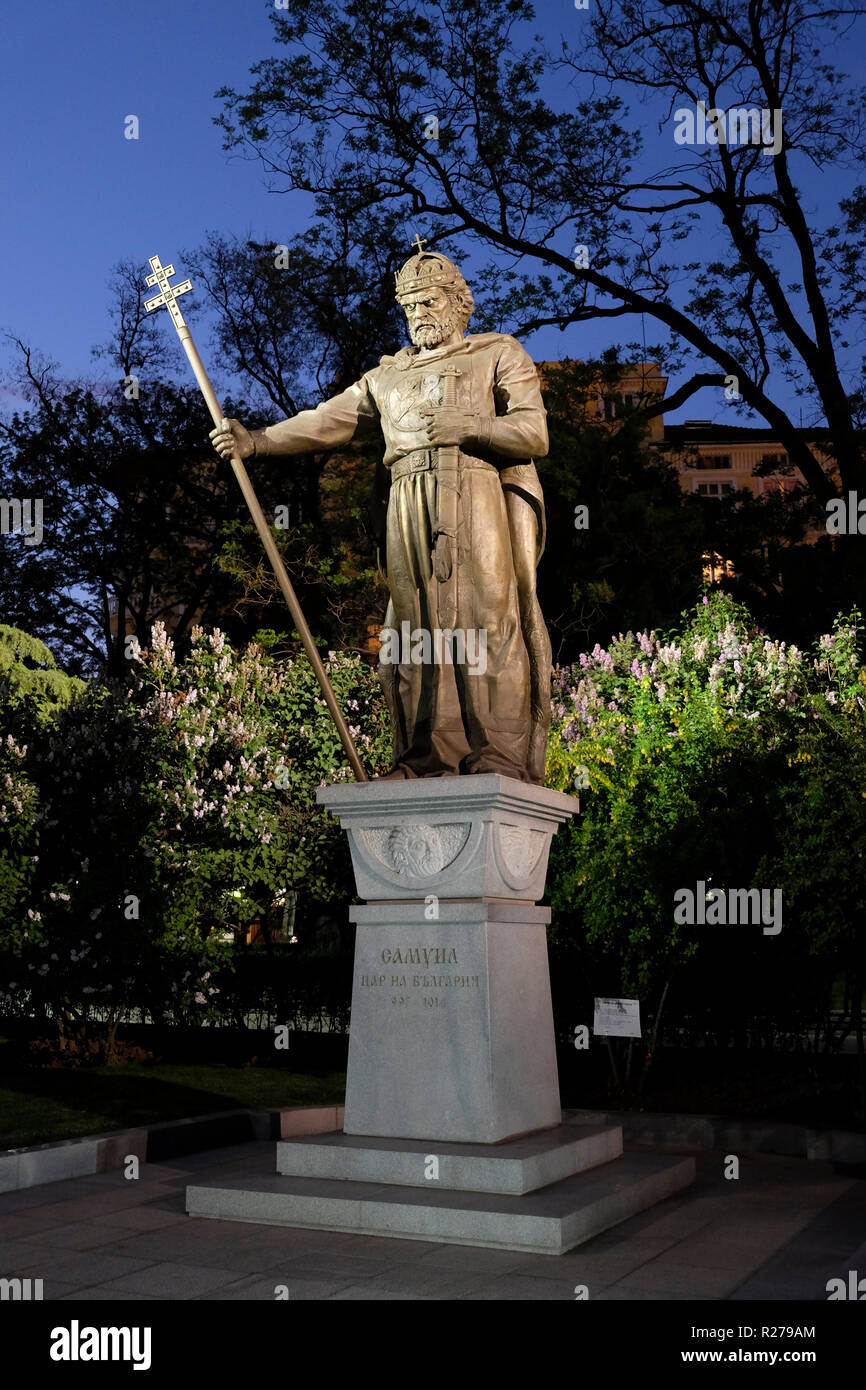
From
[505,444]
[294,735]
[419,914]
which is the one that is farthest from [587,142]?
[419,914]

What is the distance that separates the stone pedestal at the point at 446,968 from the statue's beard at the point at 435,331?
2789mm

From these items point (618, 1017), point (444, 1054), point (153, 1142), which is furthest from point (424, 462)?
point (153, 1142)

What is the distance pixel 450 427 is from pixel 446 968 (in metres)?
3.07

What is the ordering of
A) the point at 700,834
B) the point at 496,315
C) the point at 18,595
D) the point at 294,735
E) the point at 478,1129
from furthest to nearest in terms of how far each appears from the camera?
the point at 18,595 → the point at 496,315 → the point at 294,735 → the point at 700,834 → the point at 478,1129

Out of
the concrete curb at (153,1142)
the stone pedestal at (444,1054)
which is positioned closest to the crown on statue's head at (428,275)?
the stone pedestal at (444,1054)

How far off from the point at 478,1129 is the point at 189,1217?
5.26 ft

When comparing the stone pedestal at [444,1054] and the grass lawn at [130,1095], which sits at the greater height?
the stone pedestal at [444,1054]

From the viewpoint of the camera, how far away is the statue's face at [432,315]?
8320mm

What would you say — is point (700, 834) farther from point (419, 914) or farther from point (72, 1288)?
point (72, 1288)

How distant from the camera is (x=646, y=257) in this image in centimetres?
2600

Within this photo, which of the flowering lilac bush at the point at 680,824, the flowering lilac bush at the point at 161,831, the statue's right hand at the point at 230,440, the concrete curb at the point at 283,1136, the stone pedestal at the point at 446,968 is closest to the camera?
the stone pedestal at the point at 446,968

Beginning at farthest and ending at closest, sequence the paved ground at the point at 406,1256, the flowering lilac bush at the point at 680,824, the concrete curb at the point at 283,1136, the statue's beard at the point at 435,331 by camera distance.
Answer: the flowering lilac bush at the point at 680,824 → the concrete curb at the point at 283,1136 → the statue's beard at the point at 435,331 → the paved ground at the point at 406,1256

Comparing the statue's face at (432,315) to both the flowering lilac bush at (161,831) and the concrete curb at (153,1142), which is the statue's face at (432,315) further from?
the flowering lilac bush at (161,831)

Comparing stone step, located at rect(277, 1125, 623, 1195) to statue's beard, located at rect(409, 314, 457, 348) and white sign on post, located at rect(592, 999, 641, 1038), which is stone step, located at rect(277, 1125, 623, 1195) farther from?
statue's beard, located at rect(409, 314, 457, 348)
